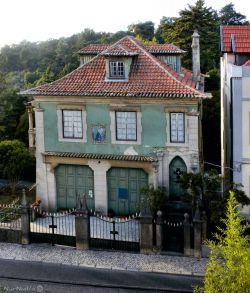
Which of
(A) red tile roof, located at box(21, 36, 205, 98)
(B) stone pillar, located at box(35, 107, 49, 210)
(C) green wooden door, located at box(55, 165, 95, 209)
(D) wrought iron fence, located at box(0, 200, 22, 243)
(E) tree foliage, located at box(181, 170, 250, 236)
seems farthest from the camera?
(B) stone pillar, located at box(35, 107, 49, 210)

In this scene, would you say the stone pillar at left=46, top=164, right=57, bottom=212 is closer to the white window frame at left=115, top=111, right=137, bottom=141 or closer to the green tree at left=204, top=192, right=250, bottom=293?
the white window frame at left=115, top=111, right=137, bottom=141

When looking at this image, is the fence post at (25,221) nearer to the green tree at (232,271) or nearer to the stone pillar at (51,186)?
the stone pillar at (51,186)

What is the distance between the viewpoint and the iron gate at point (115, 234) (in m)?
21.0

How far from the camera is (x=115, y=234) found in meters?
21.7

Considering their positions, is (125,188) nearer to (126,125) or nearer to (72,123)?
(126,125)

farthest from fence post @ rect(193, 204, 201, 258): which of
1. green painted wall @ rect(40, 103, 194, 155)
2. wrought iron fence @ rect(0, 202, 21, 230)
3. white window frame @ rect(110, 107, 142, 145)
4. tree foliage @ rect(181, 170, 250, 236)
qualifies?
wrought iron fence @ rect(0, 202, 21, 230)

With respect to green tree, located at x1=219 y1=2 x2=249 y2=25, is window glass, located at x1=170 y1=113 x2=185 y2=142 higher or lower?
lower

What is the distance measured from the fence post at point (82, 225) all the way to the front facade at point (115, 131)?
13.3 ft

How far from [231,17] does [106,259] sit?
173ft

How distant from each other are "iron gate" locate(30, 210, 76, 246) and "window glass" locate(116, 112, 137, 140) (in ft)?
14.4

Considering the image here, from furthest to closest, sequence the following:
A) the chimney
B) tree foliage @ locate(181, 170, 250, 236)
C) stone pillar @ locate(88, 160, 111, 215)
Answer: the chimney
stone pillar @ locate(88, 160, 111, 215)
tree foliage @ locate(181, 170, 250, 236)

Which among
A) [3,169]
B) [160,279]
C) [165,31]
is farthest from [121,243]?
[165,31]

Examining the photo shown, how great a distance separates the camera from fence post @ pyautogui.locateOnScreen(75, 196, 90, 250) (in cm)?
2102

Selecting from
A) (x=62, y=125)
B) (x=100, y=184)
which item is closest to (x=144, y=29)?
(x=62, y=125)
